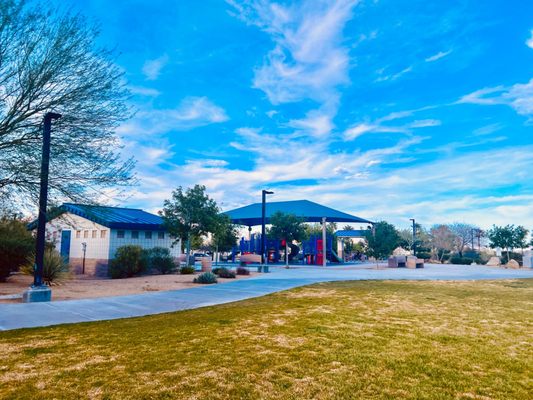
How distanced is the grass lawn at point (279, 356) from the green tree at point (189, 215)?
14.0m

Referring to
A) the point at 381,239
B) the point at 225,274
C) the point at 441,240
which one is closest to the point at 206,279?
the point at 225,274

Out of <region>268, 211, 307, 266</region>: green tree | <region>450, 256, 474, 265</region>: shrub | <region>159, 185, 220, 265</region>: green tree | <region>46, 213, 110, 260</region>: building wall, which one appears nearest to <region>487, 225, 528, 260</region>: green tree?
<region>450, 256, 474, 265</region>: shrub

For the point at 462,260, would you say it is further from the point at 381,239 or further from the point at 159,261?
the point at 159,261

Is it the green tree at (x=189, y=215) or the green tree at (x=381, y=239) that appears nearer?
the green tree at (x=189, y=215)

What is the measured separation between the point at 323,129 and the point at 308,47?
774 cm

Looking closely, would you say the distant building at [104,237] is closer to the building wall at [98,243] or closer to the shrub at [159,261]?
the building wall at [98,243]

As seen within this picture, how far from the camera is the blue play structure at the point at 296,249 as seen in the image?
35.7m

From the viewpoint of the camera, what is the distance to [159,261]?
21.1m

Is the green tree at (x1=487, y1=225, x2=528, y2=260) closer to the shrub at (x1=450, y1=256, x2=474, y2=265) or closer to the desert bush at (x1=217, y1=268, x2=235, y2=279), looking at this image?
the shrub at (x1=450, y1=256, x2=474, y2=265)

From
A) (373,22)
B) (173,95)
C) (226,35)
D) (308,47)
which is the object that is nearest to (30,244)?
(173,95)

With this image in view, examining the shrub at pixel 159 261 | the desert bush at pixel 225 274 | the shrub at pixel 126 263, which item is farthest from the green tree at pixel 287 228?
the shrub at pixel 126 263

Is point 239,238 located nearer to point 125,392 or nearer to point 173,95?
point 173,95

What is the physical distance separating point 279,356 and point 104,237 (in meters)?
18.6

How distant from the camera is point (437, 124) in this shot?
1973 cm
